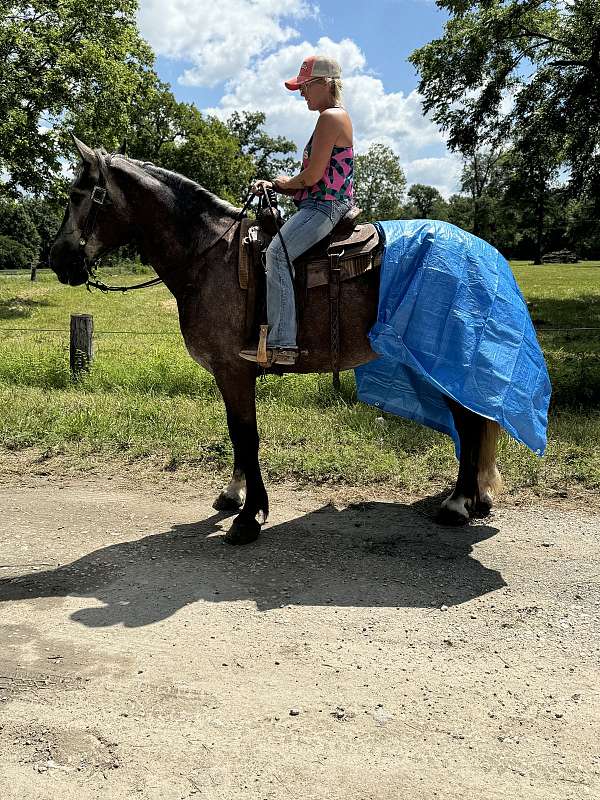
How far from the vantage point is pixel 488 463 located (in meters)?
4.99

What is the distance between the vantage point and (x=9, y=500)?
5.49m

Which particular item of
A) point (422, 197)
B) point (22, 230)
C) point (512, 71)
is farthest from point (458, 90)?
point (422, 197)

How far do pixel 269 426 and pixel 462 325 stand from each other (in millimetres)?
3275

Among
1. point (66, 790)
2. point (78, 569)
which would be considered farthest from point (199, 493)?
point (66, 790)

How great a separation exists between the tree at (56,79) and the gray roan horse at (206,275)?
1578 centimetres

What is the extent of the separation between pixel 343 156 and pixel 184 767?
3.61 metres

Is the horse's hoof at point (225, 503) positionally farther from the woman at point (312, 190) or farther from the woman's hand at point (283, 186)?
the woman's hand at point (283, 186)

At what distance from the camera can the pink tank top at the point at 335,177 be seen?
14.3 ft

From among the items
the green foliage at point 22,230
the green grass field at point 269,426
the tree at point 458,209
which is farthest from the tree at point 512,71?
the green foliage at point 22,230

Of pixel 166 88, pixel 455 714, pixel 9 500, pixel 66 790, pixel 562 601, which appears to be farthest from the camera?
pixel 166 88

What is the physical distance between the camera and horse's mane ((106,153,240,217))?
15.5 ft

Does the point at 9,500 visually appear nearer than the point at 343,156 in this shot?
No

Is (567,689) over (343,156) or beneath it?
beneath

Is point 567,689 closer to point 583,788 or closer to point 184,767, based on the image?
point 583,788
